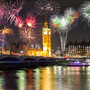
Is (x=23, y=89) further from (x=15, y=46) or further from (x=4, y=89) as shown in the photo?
(x=15, y=46)

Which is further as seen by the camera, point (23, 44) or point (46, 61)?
point (23, 44)

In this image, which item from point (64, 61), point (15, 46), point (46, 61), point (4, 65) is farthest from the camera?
point (15, 46)

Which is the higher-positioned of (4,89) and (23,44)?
(23,44)

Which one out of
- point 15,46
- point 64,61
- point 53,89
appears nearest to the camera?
point 53,89

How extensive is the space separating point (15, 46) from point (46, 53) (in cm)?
3372

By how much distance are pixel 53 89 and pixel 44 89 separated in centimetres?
127

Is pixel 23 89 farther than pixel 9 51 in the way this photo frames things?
No

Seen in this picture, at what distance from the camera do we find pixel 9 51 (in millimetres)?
179375

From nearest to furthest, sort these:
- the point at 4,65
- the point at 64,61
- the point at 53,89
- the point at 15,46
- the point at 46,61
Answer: the point at 53,89, the point at 4,65, the point at 46,61, the point at 64,61, the point at 15,46

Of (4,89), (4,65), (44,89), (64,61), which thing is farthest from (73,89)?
(64,61)

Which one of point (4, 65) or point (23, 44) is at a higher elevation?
point (23, 44)

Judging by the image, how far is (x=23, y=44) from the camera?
188 metres

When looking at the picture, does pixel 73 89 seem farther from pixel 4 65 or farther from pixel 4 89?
pixel 4 65

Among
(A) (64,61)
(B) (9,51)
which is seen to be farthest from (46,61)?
(B) (9,51)
